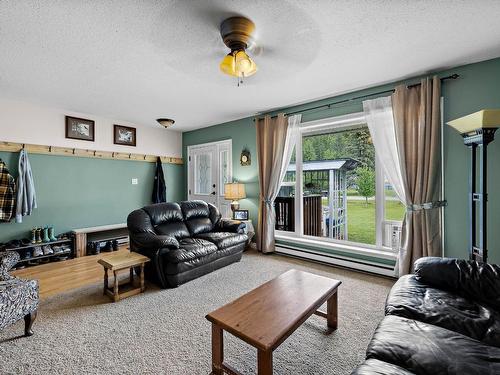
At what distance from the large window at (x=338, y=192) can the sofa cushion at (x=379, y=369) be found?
8.26 ft

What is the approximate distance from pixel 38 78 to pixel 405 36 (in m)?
3.97

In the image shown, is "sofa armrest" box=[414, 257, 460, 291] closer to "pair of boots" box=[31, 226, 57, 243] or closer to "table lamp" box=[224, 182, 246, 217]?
"table lamp" box=[224, 182, 246, 217]

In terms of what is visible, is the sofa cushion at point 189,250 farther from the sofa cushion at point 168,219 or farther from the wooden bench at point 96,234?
the wooden bench at point 96,234

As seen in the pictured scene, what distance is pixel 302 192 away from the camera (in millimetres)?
4102

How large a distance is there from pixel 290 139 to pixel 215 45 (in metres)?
2.14

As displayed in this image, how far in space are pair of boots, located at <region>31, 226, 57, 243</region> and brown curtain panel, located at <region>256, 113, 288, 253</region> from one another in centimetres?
340

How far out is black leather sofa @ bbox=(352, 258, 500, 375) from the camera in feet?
3.46

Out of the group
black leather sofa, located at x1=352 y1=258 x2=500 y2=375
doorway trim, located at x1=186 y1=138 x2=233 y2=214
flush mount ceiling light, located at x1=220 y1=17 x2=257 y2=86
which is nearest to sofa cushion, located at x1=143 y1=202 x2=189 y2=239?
doorway trim, located at x1=186 y1=138 x2=233 y2=214

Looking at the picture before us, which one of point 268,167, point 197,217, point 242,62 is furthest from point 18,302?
point 268,167

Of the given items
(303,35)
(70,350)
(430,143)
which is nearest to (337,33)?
(303,35)

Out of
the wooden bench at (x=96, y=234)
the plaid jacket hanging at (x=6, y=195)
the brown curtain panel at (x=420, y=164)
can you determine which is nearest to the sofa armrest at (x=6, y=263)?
the plaid jacket hanging at (x=6, y=195)

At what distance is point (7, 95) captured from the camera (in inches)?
134

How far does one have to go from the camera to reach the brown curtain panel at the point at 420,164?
2.72 m

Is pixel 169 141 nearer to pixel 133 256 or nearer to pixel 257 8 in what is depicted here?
pixel 133 256
